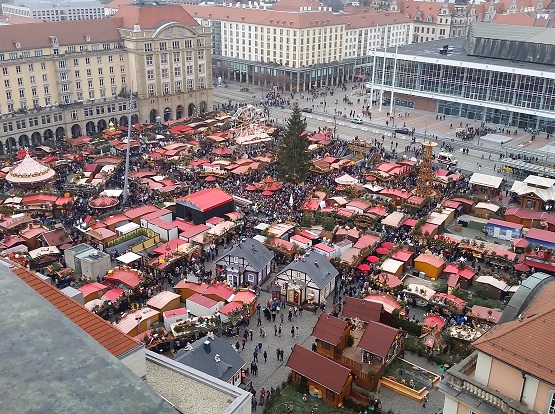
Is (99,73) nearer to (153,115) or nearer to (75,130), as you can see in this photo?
(75,130)

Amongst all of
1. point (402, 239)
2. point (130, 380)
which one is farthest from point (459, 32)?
point (130, 380)

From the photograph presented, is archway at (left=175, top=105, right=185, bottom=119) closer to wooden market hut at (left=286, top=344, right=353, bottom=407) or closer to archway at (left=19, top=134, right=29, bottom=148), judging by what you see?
archway at (left=19, top=134, right=29, bottom=148)

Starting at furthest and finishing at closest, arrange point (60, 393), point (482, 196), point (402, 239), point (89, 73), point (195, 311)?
1. point (89, 73)
2. point (482, 196)
3. point (402, 239)
4. point (195, 311)
5. point (60, 393)

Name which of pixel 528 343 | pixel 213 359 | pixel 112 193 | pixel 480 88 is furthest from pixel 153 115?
pixel 528 343

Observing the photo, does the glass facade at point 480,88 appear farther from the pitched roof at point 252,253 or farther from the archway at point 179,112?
the pitched roof at point 252,253

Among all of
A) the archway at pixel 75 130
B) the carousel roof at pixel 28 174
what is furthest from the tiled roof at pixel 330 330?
the archway at pixel 75 130

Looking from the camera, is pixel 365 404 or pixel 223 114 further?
pixel 223 114

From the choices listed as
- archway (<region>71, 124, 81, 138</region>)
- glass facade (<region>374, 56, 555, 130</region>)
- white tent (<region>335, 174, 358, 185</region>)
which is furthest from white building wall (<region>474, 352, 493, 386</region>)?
archway (<region>71, 124, 81, 138</region>)

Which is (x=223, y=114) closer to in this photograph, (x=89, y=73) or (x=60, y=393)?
(x=89, y=73)
